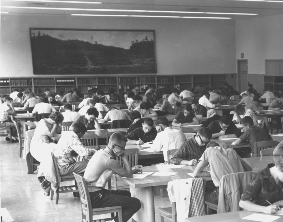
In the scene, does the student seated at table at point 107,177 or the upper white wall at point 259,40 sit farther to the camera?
the upper white wall at point 259,40

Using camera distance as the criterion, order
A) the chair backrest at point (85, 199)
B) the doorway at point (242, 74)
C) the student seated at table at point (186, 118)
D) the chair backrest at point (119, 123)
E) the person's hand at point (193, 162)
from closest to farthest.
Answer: the chair backrest at point (85, 199) < the person's hand at point (193, 162) < the chair backrest at point (119, 123) < the student seated at table at point (186, 118) < the doorway at point (242, 74)

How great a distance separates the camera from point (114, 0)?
14781 mm

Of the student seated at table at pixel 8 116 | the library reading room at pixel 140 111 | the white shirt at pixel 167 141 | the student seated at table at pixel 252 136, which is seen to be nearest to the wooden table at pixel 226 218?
the library reading room at pixel 140 111

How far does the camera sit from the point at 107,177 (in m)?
5.43

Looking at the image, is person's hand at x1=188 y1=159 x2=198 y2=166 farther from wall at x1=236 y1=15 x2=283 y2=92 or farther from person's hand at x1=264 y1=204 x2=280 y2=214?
wall at x1=236 y1=15 x2=283 y2=92

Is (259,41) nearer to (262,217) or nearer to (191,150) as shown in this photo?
(191,150)

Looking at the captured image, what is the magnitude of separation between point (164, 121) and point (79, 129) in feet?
6.70

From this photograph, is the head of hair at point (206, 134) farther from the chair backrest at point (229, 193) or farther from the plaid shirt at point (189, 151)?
the chair backrest at point (229, 193)

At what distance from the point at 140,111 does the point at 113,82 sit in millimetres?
8474

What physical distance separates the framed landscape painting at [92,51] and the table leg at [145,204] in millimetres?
14870

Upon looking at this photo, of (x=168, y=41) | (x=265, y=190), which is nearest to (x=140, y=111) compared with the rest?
(x=265, y=190)

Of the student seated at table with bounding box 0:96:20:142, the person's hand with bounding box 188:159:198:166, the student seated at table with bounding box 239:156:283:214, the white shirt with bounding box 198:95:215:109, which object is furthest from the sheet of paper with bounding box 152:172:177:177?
the white shirt with bounding box 198:95:215:109

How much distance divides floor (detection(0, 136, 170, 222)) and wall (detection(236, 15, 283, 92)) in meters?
13.4

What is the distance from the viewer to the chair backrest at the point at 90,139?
8758mm
